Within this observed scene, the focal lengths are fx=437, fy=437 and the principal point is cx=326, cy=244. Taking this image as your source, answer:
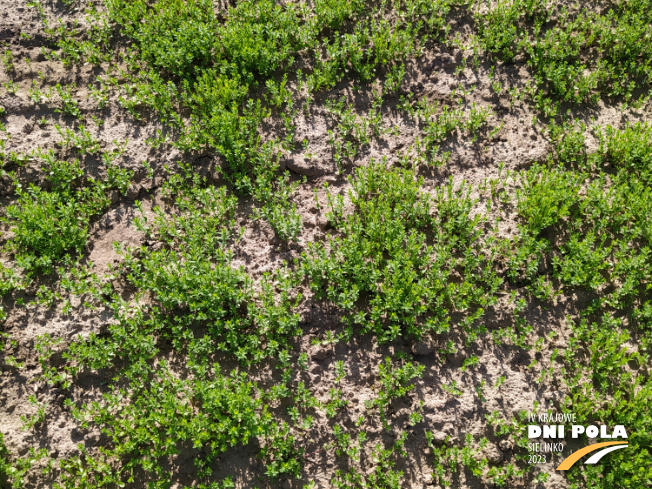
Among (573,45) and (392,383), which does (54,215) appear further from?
(573,45)

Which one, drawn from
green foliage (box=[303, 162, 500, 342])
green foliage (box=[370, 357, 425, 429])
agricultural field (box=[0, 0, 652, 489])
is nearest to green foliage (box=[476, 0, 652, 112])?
agricultural field (box=[0, 0, 652, 489])

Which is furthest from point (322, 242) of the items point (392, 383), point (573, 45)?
point (573, 45)

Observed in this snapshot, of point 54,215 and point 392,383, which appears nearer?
point 392,383

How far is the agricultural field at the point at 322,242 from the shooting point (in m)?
4.31

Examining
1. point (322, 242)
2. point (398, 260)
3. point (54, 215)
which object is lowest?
point (398, 260)

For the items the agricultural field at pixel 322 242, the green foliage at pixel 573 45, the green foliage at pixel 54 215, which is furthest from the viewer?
the green foliage at pixel 573 45

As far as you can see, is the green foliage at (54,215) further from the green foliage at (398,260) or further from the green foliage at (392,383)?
the green foliage at (392,383)

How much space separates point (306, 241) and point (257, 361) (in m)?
1.53

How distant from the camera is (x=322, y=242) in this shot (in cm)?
527

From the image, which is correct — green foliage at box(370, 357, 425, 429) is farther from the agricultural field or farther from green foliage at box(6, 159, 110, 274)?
green foliage at box(6, 159, 110, 274)

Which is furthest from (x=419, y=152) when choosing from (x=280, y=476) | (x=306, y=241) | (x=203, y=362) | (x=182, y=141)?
(x=280, y=476)

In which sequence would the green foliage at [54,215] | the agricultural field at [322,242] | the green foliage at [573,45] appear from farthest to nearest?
1. the green foliage at [573,45]
2. the green foliage at [54,215]
3. the agricultural field at [322,242]

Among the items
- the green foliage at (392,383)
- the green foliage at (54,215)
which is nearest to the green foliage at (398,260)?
the green foliage at (392,383)

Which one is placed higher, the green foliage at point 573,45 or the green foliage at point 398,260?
the green foliage at point 573,45
